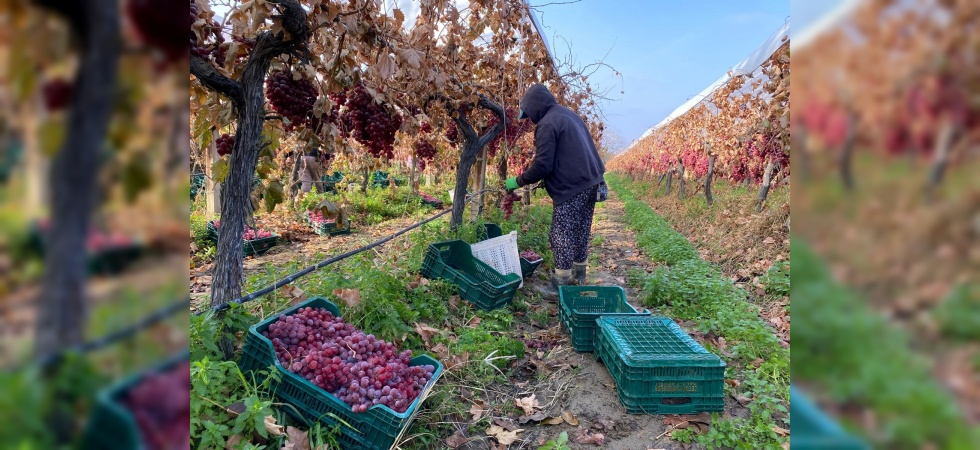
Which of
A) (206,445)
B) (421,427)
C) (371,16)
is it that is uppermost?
(371,16)

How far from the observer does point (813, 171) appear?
0.33 meters

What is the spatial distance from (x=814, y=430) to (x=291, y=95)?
104 inches

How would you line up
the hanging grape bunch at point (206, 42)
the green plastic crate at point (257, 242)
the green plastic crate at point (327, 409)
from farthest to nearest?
the green plastic crate at point (257, 242)
the green plastic crate at point (327, 409)
the hanging grape bunch at point (206, 42)

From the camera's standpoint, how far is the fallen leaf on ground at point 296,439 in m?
2.11

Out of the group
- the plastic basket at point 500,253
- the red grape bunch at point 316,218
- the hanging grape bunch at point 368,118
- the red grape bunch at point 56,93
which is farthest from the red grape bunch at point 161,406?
the red grape bunch at point 316,218

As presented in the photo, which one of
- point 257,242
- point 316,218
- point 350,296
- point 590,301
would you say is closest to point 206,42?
point 350,296

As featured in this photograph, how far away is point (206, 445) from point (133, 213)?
198 centimetres

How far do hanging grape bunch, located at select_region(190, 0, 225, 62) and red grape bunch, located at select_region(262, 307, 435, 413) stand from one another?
53.6 inches

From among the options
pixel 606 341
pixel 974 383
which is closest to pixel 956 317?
pixel 974 383

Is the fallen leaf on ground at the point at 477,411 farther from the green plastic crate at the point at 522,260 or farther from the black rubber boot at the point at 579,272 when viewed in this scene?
the black rubber boot at the point at 579,272

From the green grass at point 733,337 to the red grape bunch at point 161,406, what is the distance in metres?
2.71

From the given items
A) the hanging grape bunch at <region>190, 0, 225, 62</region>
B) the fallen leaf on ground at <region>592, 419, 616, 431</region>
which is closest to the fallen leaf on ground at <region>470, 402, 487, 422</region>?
the fallen leaf on ground at <region>592, 419, 616, 431</region>

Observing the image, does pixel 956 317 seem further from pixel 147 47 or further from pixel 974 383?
pixel 147 47

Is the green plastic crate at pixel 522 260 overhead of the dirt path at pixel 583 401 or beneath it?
overhead
